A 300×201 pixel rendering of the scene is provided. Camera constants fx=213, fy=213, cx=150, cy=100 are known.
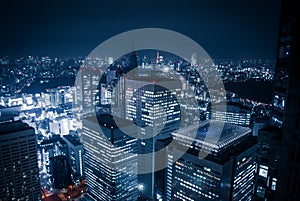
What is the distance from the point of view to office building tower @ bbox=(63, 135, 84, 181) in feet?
69.2

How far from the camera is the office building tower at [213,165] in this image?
12.1m

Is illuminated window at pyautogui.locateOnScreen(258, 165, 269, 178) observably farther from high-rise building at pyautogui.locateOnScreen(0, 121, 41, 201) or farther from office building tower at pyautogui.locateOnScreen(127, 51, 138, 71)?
office building tower at pyautogui.locateOnScreen(127, 51, 138, 71)

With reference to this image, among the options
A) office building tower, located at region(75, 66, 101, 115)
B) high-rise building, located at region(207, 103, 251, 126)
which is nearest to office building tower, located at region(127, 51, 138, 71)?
office building tower, located at region(75, 66, 101, 115)

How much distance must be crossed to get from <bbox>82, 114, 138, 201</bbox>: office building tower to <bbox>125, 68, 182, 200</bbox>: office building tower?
161cm

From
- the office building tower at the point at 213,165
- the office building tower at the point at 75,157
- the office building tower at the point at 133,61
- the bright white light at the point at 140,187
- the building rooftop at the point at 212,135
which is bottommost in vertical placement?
the bright white light at the point at 140,187

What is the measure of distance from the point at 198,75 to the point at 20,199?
112 feet

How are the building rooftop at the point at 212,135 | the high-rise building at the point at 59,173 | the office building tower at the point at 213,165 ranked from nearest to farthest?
1. the office building tower at the point at 213,165
2. the building rooftop at the point at 212,135
3. the high-rise building at the point at 59,173

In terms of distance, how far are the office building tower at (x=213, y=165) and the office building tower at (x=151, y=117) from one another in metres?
3.57

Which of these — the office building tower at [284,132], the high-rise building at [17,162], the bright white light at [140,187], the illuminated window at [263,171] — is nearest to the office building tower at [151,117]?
the bright white light at [140,187]

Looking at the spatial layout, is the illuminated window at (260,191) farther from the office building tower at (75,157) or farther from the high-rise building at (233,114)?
the high-rise building at (233,114)

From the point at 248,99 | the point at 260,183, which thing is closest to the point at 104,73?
the point at 248,99

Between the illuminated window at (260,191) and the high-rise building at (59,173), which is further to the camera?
the high-rise building at (59,173)

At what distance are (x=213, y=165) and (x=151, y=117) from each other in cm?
816

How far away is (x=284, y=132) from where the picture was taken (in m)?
3.10
